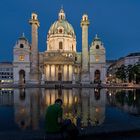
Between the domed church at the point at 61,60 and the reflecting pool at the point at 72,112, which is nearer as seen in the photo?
the reflecting pool at the point at 72,112

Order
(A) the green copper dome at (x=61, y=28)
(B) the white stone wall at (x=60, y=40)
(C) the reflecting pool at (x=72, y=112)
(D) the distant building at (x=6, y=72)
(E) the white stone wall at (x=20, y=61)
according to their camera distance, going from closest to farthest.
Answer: (C) the reflecting pool at (x=72, y=112) < (E) the white stone wall at (x=20, y=61) < (B) the white stone wall at (x=60, y=40) < (A) the green copper dome at (x=61, y=28) < (D) the distant building at (x=6, y=72)

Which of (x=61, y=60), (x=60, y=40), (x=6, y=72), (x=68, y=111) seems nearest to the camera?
(x=68, y=111)

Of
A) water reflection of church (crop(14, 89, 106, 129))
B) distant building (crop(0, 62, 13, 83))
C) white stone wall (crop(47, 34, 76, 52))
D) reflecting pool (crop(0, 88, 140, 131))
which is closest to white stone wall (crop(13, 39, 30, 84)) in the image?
white stone wall (crop(47, 34, 76, 52))

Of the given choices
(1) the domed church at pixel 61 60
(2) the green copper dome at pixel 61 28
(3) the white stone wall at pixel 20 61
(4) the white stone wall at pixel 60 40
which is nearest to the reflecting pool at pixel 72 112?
(1) the domed church at pixel 61 60

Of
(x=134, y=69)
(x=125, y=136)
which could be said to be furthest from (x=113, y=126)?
(x=134, y=69)

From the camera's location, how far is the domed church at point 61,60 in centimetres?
9631

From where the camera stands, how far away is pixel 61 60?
10294 centimetres

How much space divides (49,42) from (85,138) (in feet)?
375

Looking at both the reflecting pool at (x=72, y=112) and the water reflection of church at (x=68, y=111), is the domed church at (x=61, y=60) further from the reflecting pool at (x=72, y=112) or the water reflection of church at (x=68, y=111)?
the reflecting pool at (x=72, y=112)

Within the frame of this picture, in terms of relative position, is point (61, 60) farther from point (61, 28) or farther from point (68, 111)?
point (68, 111)

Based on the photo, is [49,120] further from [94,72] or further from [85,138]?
[94,72]

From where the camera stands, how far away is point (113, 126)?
1136cm

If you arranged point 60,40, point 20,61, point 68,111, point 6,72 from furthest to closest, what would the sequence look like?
1. point 6,72
2. point 60,40
3. point 20,61
4. point 68,111

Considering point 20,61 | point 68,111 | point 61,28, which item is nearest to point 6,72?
point 20,61
